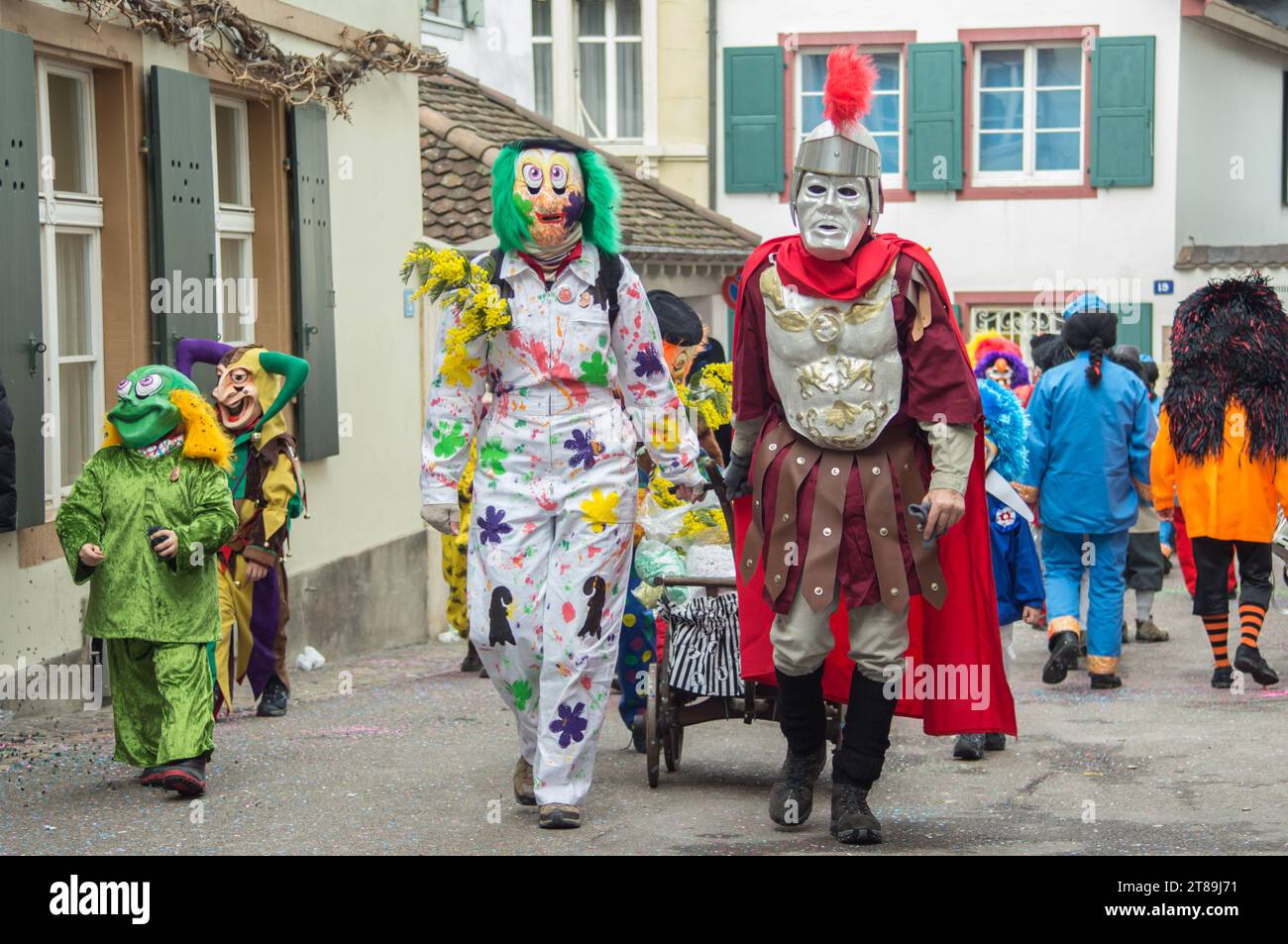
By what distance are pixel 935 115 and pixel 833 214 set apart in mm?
17689

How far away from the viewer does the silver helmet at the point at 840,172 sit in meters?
6.16

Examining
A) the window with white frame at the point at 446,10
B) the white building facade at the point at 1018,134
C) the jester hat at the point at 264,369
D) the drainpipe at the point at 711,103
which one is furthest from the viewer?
the drainpipe at the point at 711,103

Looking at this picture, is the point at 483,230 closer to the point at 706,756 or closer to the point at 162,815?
the point at 706,756

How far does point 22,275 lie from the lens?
8.26 m

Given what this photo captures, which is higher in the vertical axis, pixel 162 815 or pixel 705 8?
pixel 705 8

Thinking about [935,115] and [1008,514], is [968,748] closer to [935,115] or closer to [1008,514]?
[1008,514]

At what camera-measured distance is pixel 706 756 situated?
26.0ft

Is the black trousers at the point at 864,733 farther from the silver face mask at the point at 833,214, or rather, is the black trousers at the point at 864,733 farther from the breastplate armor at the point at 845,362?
the silver face mask at the point at 833,214

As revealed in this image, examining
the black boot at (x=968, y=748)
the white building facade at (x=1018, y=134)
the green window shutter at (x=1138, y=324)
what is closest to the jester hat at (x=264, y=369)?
the black boot at (x=968, y=748)

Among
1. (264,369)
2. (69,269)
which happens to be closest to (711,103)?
(69,269)

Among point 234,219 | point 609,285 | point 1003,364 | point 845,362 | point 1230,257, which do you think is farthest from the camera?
point 1230,257

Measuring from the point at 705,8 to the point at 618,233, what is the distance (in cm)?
1743

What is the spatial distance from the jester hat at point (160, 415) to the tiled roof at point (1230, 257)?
17525mm
